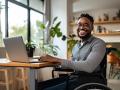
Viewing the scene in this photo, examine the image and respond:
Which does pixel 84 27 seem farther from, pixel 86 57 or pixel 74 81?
pixel 74 81

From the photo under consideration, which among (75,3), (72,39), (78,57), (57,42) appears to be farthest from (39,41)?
(78,57)

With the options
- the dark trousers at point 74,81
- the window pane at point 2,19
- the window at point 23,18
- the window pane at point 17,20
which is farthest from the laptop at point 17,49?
the window pane at point 17,20

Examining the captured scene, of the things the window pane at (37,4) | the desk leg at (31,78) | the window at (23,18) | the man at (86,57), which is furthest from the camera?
the window pane at (37,4)

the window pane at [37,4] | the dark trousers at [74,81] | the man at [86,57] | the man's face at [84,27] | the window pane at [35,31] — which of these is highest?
the window pane at [37,4]

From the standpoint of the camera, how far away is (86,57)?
6.40 feet

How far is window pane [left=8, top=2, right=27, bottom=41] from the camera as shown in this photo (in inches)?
177

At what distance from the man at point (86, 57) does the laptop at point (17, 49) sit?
145 millimetres

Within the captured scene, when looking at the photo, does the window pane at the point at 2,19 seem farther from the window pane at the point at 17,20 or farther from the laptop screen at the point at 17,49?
the laptop screen at the point at 17,49

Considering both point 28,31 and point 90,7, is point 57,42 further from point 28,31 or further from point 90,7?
point 90,7

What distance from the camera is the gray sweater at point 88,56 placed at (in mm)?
1752

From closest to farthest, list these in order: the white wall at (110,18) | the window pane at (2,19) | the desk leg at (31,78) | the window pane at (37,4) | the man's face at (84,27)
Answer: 1. the desk leg at (31,78)
2. the man's face at (84,27)
3. the window pane at (2,19)
4. the white wall at (110,18)
5. the window pane at (37,4)

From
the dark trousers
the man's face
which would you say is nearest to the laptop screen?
the dark trousers

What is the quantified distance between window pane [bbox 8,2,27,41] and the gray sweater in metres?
2.68

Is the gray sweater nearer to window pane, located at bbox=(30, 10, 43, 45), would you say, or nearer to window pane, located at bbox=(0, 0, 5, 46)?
window pane, located at bbox=(0, 0, 5, 46)
